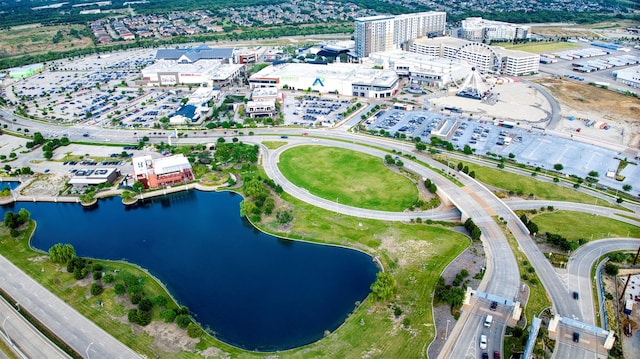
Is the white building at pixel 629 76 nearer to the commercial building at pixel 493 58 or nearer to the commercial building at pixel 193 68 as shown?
the commercial building at pixel 493 58

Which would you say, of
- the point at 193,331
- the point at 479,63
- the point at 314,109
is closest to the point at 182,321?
the point at 193,331

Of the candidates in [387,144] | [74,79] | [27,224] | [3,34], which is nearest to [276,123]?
[387,144]

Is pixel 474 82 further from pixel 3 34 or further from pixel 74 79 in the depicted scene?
pixel 3 34

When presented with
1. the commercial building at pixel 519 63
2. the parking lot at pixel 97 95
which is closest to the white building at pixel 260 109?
the parking lot at pixel 97 95

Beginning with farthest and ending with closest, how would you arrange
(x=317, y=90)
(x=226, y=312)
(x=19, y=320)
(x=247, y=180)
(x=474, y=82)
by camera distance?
(x=317, y=90) → (x=474, y=82) → (x=247, y=180) → (x=226, y=312) → (x=19, y=320)

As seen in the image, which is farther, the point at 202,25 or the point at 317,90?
the point at 202,25

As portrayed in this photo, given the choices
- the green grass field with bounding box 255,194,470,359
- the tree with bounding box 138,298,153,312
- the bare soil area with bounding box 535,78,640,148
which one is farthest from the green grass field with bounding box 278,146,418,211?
the bare soil area with bounding box 535,78,640,148
